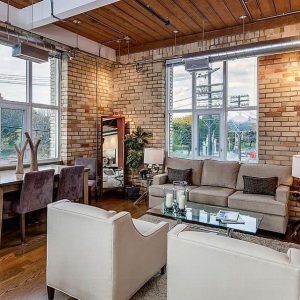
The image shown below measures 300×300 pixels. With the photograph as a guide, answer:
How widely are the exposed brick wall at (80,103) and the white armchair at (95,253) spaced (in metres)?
3.23

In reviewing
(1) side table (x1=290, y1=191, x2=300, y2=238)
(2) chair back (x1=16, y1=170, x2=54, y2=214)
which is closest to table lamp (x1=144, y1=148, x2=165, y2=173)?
(2) chair back (x1=16, y1=170, x2=54, y2=214)

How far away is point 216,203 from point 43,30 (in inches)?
156

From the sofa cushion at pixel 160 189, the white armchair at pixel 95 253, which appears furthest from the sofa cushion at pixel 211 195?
the white armchair at pixel 95 253

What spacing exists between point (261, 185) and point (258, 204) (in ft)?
1.32

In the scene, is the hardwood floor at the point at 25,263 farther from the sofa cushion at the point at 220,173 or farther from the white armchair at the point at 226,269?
the white armchair at the point at 226,269

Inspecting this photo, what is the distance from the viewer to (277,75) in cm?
435

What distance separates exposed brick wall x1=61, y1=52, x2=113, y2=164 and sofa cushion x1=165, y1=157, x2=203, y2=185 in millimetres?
1701

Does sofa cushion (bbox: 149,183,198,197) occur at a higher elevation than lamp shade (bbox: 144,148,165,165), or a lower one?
lower

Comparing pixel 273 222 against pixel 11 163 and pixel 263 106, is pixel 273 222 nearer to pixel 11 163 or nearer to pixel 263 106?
pixel 263 106

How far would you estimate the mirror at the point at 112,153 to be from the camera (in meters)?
5.61

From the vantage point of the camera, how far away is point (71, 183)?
396 centimetres

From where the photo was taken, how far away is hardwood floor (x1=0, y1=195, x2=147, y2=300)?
227cm

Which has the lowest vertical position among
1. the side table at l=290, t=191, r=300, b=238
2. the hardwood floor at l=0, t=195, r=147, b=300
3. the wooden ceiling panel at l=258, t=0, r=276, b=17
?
the hardwood floor at l=0, t=195, r=147, b=300

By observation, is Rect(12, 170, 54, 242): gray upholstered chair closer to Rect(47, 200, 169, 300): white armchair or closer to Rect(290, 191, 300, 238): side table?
Rect(47, 200, 169, 300): white armchair
